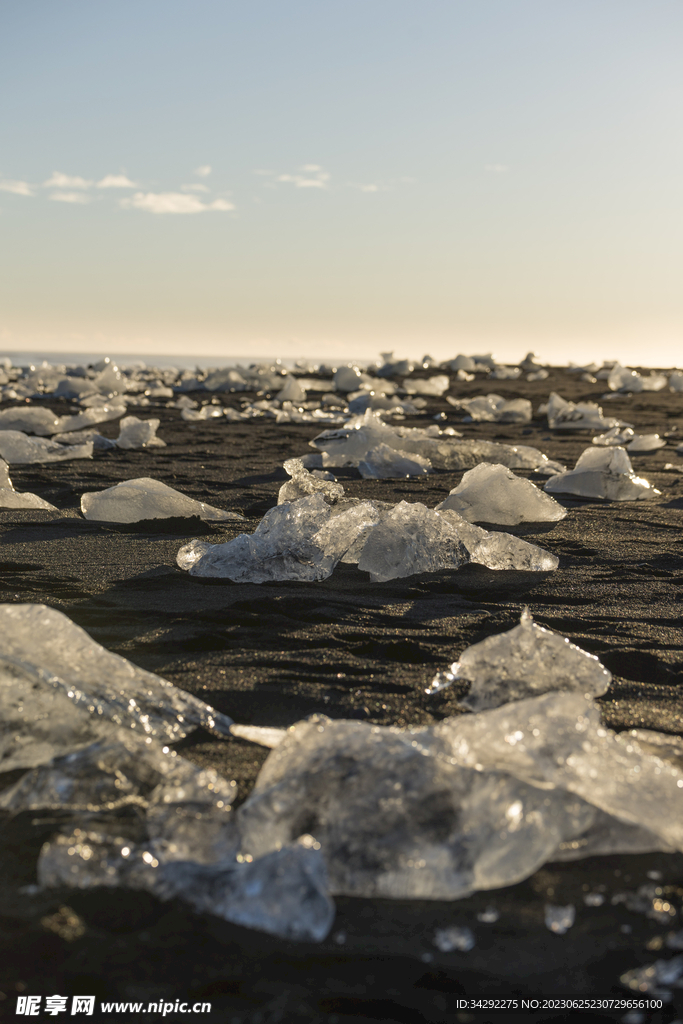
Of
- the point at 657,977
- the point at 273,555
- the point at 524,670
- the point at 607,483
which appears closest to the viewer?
the point at 657,977

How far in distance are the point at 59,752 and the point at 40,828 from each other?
0.59ft

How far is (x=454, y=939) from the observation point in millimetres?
935

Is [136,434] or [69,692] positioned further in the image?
[136,434]

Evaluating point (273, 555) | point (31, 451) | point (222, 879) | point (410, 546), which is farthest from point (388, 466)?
point (222, 879)

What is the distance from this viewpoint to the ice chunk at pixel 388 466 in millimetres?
4176

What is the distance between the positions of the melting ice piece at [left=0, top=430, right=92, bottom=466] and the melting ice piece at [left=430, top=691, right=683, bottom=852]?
12.5 feet

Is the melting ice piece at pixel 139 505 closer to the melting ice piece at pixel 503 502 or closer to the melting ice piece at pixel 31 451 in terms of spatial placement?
the melting ice piece at pixel 503 502

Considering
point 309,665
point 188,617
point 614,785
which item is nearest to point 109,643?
point 188,617

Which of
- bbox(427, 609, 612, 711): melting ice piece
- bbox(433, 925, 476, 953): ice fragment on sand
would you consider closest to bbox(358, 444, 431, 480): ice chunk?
bbox(427, 609, 612, 711): melting ice piece

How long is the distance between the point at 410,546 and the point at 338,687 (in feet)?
2.91

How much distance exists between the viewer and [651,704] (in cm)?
153

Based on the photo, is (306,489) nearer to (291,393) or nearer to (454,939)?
(454,939)

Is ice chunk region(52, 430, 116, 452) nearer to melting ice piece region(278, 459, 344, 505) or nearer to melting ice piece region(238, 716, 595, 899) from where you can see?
melting ice piece region(278, 459, 344, 505)

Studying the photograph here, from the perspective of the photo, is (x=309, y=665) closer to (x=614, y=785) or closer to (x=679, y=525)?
(x=614, y=785)
